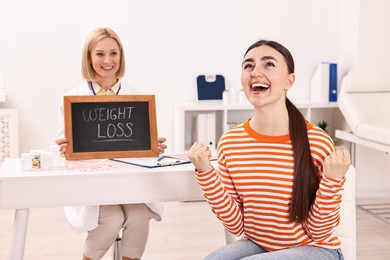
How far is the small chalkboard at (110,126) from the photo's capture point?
7.61 ft

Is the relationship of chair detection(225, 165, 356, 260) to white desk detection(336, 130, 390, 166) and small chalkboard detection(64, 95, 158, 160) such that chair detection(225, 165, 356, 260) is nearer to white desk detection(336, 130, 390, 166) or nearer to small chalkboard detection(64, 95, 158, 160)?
small chalkboard detection(64, 95, 158, 160)

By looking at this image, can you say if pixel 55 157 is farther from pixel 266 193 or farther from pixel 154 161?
pixel 266 193

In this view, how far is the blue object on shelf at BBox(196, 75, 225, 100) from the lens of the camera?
4.45 metres

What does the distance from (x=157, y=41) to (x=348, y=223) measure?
2.74 m

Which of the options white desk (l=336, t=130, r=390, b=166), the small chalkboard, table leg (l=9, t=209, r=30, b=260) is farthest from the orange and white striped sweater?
white desk (l=336, t=130, r=390, b=166)

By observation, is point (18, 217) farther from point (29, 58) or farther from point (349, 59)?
point (349, 59)

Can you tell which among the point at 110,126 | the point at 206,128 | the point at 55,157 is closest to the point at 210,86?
the point at 206,128

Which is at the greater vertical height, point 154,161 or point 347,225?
point 154,161

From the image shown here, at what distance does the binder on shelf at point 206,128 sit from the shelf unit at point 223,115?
0.05m

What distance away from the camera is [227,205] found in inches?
73.3

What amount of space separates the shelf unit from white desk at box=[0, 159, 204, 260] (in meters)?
2.07

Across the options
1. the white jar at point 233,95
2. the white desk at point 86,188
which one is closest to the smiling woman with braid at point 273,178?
the white desk at point 86,188

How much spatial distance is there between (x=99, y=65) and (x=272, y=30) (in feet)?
7.03

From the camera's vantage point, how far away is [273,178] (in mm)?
1844
